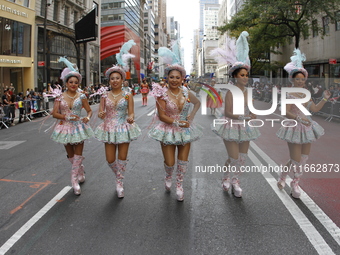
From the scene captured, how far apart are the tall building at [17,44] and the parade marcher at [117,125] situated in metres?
23.2

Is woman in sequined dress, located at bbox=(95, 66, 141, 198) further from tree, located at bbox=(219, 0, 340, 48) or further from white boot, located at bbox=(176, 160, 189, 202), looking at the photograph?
tree, located at bbox=(219, 0, 340, 48)

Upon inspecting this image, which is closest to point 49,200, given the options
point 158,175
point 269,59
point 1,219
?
point 1,219

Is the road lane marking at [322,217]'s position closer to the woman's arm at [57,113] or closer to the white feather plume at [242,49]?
the white feather plume at [242,49]

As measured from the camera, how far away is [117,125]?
15.3ft

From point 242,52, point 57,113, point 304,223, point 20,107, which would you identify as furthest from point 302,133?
point 20,107

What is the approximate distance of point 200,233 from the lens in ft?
11.5

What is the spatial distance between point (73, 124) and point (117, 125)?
0.85 meters

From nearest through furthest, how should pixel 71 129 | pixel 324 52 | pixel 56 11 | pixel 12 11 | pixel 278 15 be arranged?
1. pixel 71 129
2. pixel 278 15
3. pixel 12 11
4. pixel 324 52
5. pixel 56 11

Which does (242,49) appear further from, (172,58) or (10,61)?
(10,61)

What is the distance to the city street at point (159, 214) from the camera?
3.25m

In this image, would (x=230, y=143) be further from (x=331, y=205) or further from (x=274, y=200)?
(x=331, y=205)

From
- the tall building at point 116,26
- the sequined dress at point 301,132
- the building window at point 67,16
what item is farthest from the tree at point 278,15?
the tall building at point 116,26

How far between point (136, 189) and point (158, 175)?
2.72 ft

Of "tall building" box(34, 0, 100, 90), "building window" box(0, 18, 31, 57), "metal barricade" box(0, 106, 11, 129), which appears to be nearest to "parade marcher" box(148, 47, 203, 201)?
"metal barricade" box(0, 106, 11, 129)
